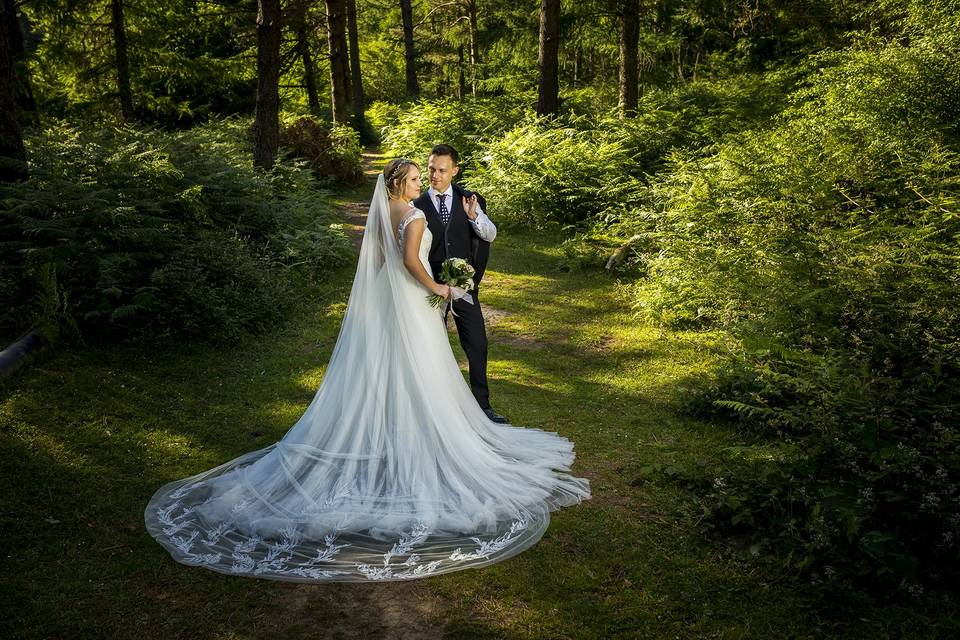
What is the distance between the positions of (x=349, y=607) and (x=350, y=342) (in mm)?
2299

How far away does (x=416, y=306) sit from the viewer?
572 centimetres

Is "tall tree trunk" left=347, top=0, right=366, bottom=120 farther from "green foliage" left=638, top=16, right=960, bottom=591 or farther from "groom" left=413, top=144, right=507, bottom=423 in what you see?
"groom" left=413, top=144, right=507, bottom=423

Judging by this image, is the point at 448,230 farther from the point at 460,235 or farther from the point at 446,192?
A: the point at 446,192

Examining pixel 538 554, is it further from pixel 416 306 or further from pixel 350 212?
pixel 350 212

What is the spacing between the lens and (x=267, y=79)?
1367cm

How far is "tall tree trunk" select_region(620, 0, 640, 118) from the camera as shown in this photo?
53.0 ft

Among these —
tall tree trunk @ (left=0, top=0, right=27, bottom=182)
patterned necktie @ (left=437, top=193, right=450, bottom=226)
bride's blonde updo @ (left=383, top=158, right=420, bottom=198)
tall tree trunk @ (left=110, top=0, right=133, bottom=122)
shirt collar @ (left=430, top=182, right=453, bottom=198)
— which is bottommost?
patterned necktie @ (left=437, top=193, right=450, bottom=226)

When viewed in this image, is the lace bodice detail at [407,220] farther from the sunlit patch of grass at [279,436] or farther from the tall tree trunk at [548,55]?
the tall tree trunk at [548,55]

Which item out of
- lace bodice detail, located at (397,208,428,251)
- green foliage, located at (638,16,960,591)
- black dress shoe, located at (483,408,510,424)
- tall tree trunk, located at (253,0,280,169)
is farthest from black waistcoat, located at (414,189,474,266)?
tall tree trunk, located at (253,0,280,169)

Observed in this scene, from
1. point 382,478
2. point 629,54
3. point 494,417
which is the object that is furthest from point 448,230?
point 629,54

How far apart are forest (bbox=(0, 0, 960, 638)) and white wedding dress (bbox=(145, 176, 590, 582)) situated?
1.86ft

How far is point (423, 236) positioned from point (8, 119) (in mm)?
6468

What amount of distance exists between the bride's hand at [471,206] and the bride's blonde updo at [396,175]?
76 cm

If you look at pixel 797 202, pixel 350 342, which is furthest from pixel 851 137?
pixel 350 342
